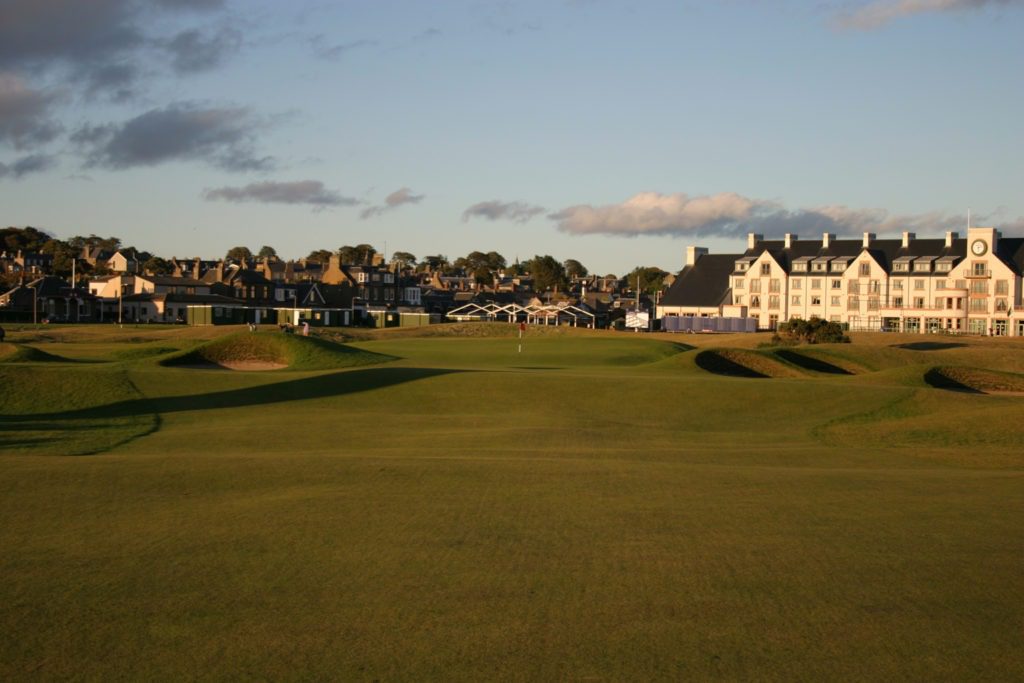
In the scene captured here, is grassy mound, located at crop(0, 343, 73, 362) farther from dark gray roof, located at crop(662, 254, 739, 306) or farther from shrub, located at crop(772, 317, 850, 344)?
dark gray roof, located at crop(662, 254, 739, 306)

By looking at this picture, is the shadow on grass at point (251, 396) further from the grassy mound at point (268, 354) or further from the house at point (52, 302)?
the house at point (52, 302)

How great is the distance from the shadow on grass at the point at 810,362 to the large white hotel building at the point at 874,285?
6591 cm

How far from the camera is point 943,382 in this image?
48.7 meters

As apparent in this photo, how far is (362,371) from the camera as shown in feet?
147

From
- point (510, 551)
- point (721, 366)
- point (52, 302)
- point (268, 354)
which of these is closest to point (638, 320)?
point (52, 302)

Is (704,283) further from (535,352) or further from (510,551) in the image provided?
(510,551)

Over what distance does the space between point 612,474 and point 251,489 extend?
6535 mm

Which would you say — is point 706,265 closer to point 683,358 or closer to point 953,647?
point 683,358

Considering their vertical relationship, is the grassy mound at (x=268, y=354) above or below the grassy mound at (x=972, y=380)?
above

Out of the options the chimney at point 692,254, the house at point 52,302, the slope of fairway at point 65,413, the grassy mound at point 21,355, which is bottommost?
the slope of fairway at point 65,413

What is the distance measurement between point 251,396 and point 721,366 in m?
→ 26.8

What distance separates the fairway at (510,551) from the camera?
9.44 m

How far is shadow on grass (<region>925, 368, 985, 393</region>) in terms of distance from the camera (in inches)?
1890

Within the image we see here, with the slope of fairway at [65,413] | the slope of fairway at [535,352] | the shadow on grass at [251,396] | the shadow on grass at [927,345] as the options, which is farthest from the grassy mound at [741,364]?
the shadow on grass at [927,345]
